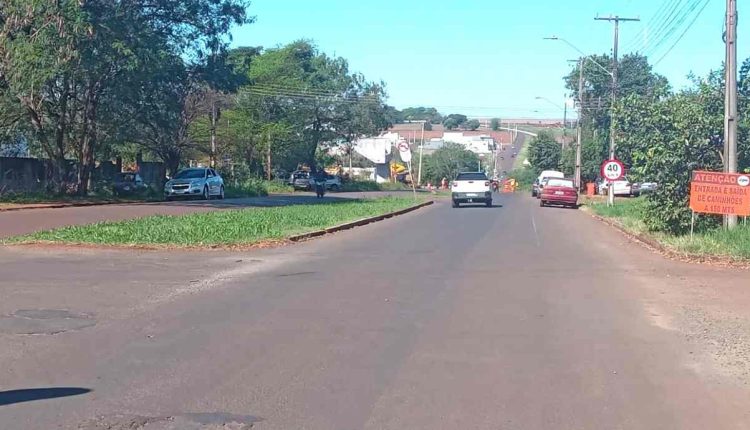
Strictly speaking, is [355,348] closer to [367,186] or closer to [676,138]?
[676,138]

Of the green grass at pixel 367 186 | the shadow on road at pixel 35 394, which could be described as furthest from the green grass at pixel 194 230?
the green grass at pixel 367 186

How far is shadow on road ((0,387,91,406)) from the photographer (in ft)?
23.8

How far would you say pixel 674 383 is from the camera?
820 centimetres

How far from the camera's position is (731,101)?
829 inches

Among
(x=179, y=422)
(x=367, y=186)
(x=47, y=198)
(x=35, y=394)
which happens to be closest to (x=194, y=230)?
(x=35, y=394)

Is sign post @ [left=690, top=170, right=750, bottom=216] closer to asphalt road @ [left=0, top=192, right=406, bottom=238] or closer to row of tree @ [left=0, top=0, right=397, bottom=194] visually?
asphalt road @ [left=0, top=192, right=406, bottom=238]

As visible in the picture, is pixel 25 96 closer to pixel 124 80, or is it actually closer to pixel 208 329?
pixel 124 80

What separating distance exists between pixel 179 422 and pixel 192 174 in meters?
38.5

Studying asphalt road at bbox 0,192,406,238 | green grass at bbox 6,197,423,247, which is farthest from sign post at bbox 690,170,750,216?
asphalt road at bbox 0,192,406,238

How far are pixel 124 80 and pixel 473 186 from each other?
1736 centimetres

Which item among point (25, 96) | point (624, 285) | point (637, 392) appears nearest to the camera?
point (637, 392)

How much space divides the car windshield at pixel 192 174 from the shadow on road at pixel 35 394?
3701 centimetres

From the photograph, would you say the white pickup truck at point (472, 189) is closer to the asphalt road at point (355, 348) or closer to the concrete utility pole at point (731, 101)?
the concrete utility pole at point (731, 101)

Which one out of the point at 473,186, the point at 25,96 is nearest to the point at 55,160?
the point at 25,96
